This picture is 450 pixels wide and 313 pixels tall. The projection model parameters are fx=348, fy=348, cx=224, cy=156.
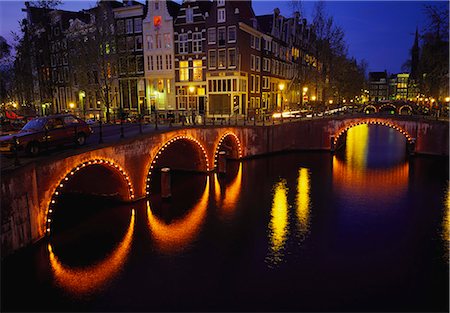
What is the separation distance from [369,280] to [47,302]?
→ 12.8 meters

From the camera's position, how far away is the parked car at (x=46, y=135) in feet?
55.6

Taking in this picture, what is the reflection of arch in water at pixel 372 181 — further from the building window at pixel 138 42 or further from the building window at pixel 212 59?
the building window at pixel 138 42

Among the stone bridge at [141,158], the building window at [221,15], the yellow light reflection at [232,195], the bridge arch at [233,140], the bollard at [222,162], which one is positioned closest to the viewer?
the stone bridge at [141,158]

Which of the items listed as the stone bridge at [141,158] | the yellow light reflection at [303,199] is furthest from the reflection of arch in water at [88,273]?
the yellow light reflection at [303,199]

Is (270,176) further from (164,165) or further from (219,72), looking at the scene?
(219,72)

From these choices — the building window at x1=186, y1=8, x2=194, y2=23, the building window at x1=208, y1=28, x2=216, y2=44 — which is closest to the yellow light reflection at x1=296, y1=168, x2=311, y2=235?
the building window at x1=208, y1=28, x2=216, y2=44

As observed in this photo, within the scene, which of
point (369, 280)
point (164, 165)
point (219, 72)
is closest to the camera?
point (369, 280)

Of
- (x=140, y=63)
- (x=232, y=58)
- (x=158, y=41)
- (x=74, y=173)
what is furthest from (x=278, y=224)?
(x=140, y=63)

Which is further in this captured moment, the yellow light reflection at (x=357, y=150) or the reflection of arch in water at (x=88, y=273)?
the yellow light reflection at (x=357, y=150)

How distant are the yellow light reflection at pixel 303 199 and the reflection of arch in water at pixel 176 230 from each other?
6054mm

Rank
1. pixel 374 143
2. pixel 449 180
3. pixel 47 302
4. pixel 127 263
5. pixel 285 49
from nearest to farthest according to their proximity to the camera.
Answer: pixel 47 302
pixel 127 263
pixel 449 180
pixel 374 143
pixel 285 49

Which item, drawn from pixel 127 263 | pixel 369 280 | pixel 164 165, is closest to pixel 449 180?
pixel 369 280

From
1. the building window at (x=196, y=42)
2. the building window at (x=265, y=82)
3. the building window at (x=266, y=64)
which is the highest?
the building window at (x=196, y=42)

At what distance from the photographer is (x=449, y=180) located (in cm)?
3064
